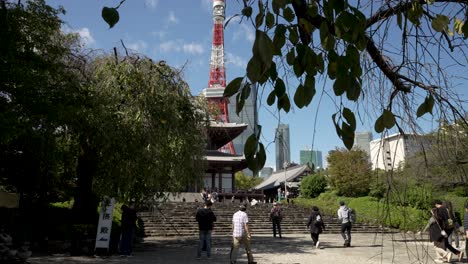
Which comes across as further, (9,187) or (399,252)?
(9,187)

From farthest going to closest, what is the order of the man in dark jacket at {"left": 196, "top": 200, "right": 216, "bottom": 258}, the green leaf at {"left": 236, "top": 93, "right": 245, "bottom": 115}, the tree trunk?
the tree trunk → the man in dark jacket at {"left": 196, "top": 200, "right": 216, "bottom": 258} → the green leaf at {"left": 236, "top": 93, "right": 245, "bottom": 115}

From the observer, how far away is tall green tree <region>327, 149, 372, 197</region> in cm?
3209

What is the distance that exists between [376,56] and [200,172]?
1024 centimetres

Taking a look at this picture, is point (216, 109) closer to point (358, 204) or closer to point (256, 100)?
point (256, 100)

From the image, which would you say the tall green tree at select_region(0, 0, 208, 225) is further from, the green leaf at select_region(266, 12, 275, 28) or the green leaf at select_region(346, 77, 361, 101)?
the green leaf at select_region(346, 77, 361, 101)

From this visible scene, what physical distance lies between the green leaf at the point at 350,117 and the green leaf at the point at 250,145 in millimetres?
399

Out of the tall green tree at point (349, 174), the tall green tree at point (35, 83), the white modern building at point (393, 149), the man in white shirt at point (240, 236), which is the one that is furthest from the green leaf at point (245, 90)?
the tall green tree at point (349, 174)

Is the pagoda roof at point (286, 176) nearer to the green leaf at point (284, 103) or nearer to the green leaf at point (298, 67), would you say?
the green leaf at point (284, 103)

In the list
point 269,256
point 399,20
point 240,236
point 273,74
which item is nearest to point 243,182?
point 269,256

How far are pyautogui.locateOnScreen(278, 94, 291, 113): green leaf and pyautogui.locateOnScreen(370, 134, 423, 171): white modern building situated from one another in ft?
2.02

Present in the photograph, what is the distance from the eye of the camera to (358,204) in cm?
2662

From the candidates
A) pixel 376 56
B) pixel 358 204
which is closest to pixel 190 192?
pixel 358 204

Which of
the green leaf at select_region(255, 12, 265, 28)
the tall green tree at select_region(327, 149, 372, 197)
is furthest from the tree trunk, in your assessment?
the tall green tree at select_region(327, 149, 372, 197)

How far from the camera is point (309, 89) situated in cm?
172
